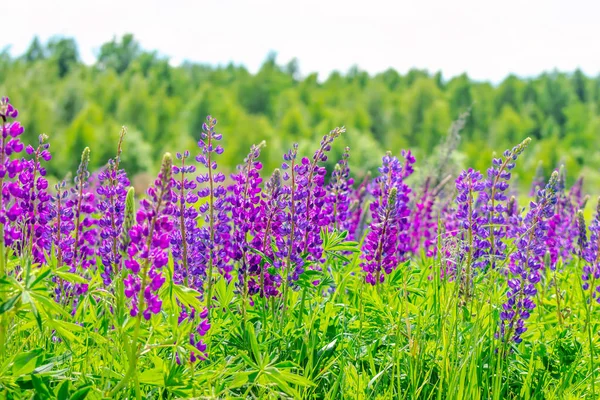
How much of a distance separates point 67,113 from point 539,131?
54939 millimetres

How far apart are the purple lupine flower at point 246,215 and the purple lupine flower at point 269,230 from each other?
3cm

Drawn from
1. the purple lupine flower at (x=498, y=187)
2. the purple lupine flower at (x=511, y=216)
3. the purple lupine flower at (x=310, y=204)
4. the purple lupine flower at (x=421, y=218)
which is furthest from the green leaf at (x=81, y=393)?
the purple lupine flower at (x=421, y=218)

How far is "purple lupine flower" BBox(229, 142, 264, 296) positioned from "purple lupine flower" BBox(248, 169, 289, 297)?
0.09 feet

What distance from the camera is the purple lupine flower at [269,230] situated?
334 centimetres

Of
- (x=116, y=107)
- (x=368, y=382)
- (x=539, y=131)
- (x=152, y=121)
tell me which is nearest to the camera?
(x=368, y=382)

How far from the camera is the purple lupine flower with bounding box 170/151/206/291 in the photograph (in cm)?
320

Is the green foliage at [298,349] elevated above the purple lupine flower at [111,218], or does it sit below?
below

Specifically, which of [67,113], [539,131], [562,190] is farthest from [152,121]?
[562,190]

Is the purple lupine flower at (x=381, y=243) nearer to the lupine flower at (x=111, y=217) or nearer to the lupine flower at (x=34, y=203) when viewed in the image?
the lupine flower at (x=111, y=217)

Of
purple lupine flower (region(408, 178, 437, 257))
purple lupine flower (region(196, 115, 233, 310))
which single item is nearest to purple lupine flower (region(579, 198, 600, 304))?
purple lupine flower (region(408, 178, 437, 257))

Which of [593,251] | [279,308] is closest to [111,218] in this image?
[279,308]

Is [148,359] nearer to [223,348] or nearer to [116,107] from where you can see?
[223,348]

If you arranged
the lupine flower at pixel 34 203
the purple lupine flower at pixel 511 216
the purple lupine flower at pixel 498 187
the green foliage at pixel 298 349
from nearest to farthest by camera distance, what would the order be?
the green foliage at pixel 298 349, the lupine flower at pixel 34 203, the purple lupine flower at pixel 498 187, the purple lupine flower at pixel 511 216

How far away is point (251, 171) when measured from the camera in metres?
3.47
